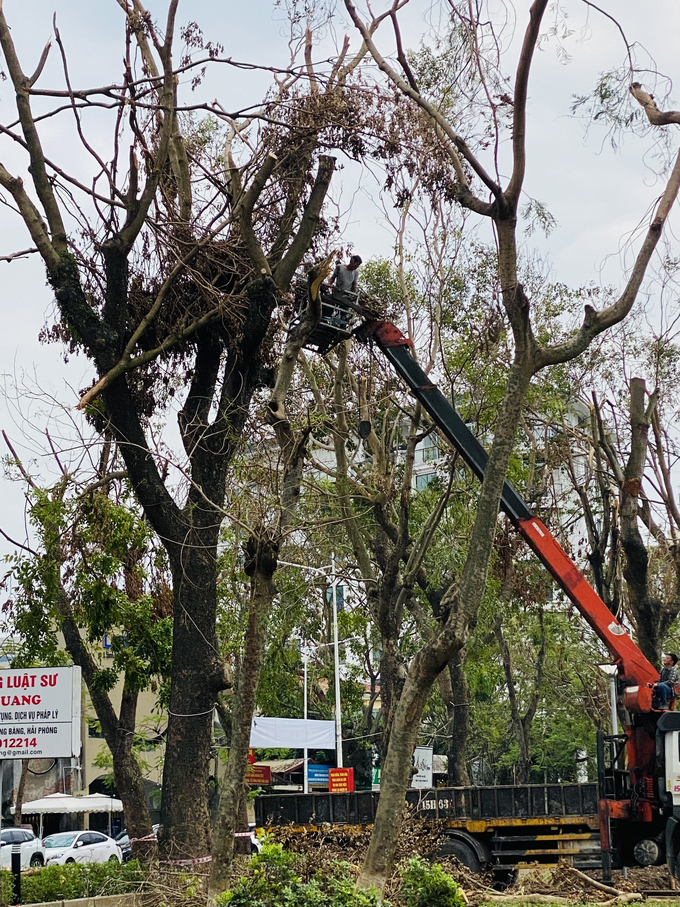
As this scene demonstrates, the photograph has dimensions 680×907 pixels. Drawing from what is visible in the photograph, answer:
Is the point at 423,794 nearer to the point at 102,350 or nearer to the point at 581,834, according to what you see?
the point at 581,834

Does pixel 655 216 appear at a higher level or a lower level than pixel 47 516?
higher

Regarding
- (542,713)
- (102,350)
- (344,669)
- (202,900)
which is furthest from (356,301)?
(542,713)

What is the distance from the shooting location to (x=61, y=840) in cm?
3619

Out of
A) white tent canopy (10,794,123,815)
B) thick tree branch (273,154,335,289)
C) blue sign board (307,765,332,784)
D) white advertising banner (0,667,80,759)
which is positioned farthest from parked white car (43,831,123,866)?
thick tree branch (273,154,335,289)

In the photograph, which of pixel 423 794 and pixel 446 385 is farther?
pixel 446 385

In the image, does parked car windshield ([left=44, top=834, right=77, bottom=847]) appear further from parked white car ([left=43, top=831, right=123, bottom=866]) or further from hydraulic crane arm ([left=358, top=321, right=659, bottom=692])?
hydraulic crane arm ([left=358, top=321, right=659, bottom=692])

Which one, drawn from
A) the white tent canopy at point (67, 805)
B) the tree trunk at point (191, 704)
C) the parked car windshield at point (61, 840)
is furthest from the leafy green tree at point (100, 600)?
the white tent canopy at point (67, 805)

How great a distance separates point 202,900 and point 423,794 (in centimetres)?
669

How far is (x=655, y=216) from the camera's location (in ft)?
38.8

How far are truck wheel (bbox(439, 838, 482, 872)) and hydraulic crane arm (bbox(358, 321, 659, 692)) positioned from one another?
12.1 ft

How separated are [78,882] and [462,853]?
19.4 ft

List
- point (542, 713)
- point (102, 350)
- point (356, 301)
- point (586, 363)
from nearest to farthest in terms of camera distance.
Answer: point (102, 350) → point (356, 301) → point (586, 363) → point (542, 713)

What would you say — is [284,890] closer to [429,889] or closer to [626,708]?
[429,889]

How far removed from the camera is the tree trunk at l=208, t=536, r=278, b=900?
34.9ft
